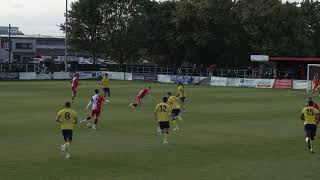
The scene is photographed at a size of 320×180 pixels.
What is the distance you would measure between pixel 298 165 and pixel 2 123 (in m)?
14.9

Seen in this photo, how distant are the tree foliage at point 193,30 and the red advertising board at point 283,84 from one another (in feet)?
55.5

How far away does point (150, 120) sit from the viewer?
2884 centimetres

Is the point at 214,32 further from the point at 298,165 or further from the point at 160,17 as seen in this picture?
the point at 298,165

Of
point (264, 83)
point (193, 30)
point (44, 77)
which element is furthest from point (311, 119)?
point (193, 30)

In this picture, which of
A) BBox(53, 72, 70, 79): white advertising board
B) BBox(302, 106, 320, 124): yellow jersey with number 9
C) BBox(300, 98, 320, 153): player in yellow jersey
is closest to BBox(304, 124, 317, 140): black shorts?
BBox(300, 98, 320, 153): player in yellow jersey

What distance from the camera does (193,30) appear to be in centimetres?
8812

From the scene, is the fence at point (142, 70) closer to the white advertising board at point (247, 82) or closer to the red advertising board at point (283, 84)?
the white advertising board at point (247, 82)

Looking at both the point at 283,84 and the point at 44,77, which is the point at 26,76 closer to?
the point at 44,77

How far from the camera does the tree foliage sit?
8350 centimetres

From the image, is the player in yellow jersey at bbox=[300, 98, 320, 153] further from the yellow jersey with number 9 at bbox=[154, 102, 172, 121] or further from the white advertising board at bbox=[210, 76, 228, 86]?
the white advertising board at bbox=[210, 76, 228, 86]

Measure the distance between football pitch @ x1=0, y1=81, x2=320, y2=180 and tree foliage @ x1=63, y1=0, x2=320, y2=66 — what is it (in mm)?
52537

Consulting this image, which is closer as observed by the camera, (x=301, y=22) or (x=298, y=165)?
(x=298, y=165)

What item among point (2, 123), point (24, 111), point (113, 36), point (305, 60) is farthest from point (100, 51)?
point (2, 123)

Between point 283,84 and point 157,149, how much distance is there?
1860 inches
